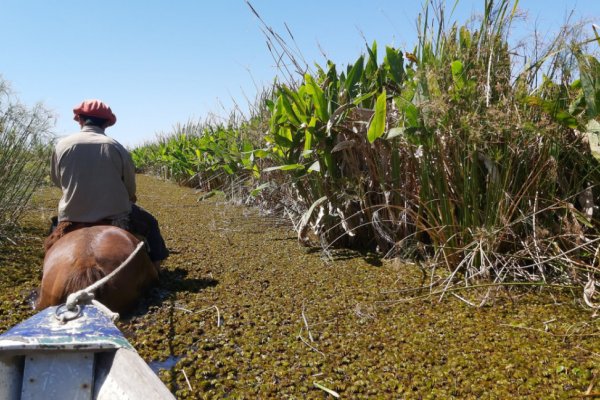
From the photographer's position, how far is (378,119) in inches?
95.8

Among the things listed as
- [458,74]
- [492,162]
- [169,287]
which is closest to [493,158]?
[492,162]

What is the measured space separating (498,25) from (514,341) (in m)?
1.35

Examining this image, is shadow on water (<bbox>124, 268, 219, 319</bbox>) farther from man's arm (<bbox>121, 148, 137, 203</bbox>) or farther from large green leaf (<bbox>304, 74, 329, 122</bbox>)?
large green leaf (<bbox>304, 74, 329, 122</bbox>)

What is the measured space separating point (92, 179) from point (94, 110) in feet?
1.40

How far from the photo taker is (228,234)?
159 inches

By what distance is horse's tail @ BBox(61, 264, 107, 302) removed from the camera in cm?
198

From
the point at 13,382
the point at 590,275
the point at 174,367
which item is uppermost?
the point at 590,275

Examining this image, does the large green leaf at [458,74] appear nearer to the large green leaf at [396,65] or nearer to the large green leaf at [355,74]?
the large green leaf at [396,65]

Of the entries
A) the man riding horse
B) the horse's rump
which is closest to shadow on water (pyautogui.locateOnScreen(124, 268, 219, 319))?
the man riding horse

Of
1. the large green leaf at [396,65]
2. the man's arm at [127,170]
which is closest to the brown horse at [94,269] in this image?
the man's arm at [127,170]

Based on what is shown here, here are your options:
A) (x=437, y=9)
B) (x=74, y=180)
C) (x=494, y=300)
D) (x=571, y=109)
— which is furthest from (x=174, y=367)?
(x=437, y=9)

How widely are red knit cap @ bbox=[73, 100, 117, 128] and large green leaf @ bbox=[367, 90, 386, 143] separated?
1.56m

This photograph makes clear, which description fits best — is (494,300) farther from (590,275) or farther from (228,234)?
(228,234)

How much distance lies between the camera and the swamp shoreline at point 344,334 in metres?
1.46
